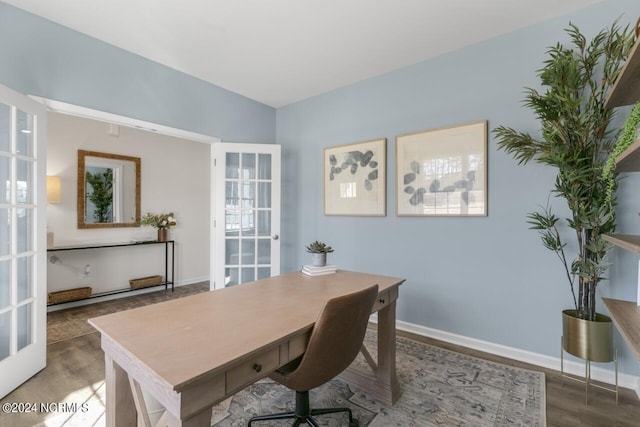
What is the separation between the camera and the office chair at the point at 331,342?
4.09 ft

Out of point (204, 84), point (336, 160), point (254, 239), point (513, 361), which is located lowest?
point (513, 361)

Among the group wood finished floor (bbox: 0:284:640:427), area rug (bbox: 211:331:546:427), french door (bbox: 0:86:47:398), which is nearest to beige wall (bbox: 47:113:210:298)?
wood finished floor (bbox: 0:284:640:427)

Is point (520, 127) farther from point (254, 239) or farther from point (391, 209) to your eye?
point (254, 239)

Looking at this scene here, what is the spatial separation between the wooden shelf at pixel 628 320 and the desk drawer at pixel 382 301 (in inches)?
40.3

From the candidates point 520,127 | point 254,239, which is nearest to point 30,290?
point 254,239

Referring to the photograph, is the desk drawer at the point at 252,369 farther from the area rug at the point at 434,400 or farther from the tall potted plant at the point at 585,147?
the tall potted plant at the point at 585,147

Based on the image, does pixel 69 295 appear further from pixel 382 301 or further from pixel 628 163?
pixel 628 163

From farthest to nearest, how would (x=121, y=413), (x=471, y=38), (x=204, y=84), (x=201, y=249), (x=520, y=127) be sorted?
1. (x=201, y=249)
2. (x=204, y=84)
3. (x=471, y=38)
4. (x=520, y=127)
5. (x=121, y=413)

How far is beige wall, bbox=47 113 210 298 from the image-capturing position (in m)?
3.75

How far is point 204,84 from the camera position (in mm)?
3379

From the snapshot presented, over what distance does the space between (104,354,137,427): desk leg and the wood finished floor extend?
0.74m

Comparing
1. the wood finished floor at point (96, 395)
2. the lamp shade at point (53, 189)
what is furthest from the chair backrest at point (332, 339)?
the lamp shade at point (53, 189)

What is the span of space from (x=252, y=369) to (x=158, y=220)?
413cm

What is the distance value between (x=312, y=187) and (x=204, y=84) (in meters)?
1.69
